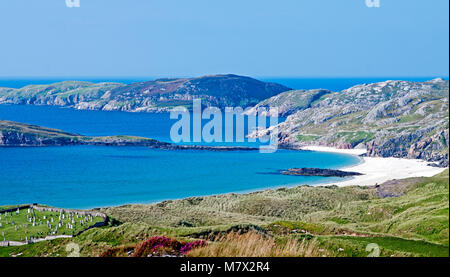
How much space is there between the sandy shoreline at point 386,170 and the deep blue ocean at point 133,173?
18.5ft

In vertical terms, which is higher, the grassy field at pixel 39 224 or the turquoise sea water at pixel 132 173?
the grassy field at pixel 39 224

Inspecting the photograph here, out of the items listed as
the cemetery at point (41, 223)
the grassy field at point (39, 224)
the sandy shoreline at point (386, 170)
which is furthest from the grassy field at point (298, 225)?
the sandy shoreline at point (386, 170)

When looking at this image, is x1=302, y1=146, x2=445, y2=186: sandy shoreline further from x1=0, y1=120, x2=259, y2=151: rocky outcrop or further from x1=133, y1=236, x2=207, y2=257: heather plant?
x1=133, y1=236, x2=207, y2=257: heather plant

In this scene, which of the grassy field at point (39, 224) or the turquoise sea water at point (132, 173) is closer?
the grassy field at point (39, 224)

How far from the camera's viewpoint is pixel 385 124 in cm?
14450

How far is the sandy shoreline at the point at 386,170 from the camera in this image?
88.3 meters

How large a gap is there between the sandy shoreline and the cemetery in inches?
2196

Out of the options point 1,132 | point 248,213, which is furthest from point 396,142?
point 1,132

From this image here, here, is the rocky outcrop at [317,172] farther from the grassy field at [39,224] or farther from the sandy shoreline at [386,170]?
the grassy field at [39,224]

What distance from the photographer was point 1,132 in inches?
5871

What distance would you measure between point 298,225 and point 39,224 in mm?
19779

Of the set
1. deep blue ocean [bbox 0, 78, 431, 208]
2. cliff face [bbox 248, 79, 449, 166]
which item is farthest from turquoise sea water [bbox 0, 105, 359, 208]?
cliff face [bbox 248, 79, 449, 166]

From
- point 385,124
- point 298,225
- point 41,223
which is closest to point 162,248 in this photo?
point 298,225

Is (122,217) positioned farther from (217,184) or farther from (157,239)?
(217,184)
